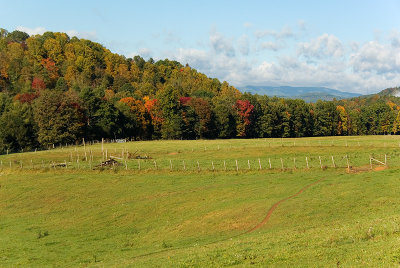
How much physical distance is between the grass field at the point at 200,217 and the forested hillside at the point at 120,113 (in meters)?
46.2

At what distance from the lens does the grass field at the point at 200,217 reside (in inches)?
725

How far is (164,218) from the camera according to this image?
33.7m

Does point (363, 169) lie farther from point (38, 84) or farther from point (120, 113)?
point (38, 84)

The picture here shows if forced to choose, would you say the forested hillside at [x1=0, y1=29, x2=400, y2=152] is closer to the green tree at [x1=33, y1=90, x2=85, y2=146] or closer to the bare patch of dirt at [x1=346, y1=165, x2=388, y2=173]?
the green tree at [x1=33, y1=90, x2=85, y2=146]

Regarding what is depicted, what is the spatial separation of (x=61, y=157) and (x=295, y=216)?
61.6 m

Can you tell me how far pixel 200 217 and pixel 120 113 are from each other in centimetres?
9611

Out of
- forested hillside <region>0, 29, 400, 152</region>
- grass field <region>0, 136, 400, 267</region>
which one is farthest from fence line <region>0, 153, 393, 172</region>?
forested hillside <region>0, 29, 400, 152</region>

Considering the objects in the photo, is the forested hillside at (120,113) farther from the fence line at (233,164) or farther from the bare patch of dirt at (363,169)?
the bare patch of dirt at (363,169)

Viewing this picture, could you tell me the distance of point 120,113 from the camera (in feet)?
405

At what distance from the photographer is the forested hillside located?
10281 centimetres

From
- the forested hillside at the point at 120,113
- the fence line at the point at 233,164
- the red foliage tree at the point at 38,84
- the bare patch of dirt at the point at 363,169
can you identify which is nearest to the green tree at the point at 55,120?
the forested hillside at the point at 120,113

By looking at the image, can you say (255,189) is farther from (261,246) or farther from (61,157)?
(61,157)

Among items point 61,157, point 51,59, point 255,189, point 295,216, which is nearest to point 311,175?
point 255,189

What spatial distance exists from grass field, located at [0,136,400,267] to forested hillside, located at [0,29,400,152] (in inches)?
1818
